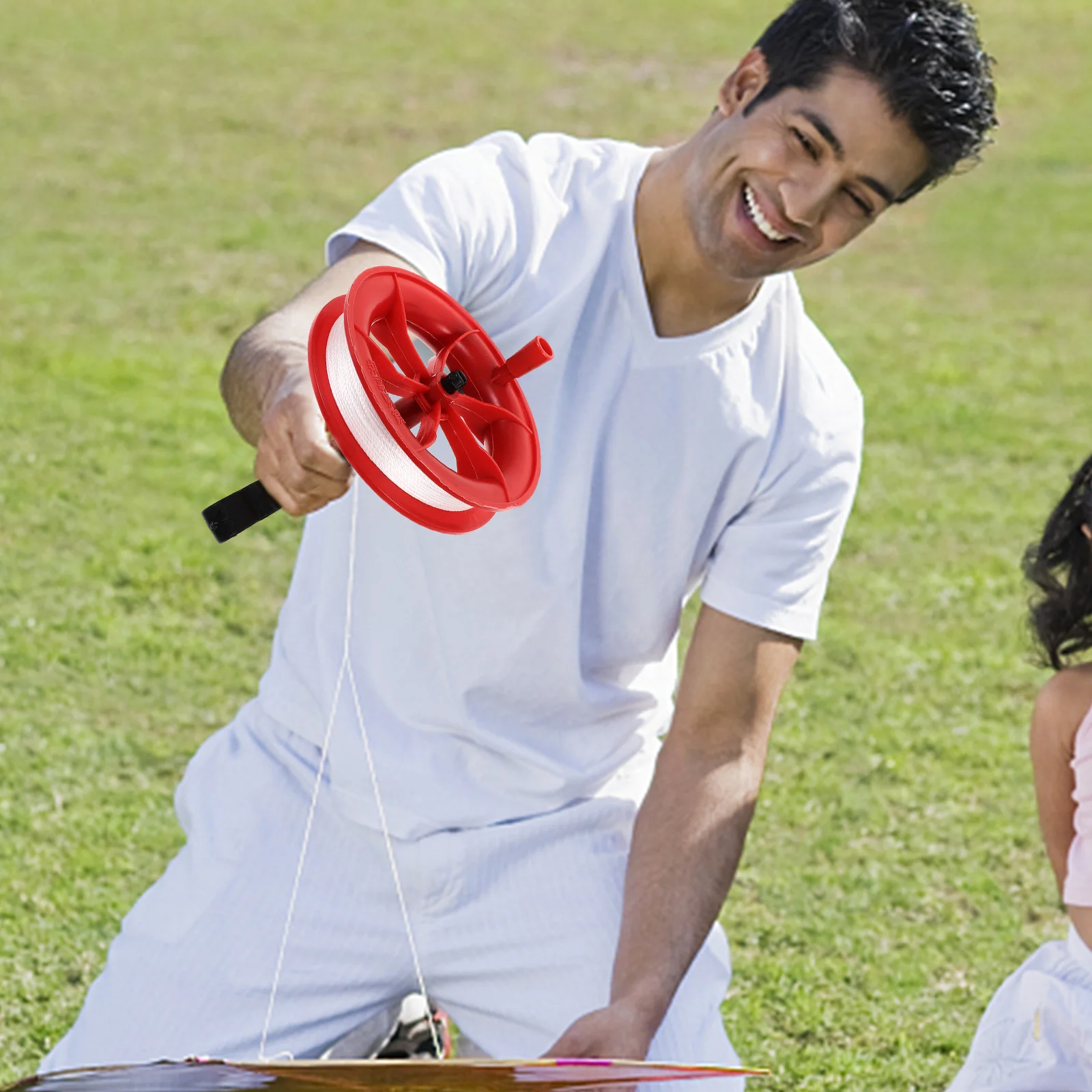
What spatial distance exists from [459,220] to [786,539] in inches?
27.0

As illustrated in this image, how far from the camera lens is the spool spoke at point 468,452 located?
1.94 m

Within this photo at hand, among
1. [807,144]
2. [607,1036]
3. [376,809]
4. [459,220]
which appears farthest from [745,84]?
[607,1036]

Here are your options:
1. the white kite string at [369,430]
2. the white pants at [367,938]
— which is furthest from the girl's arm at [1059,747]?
the white kite string at [369,430]

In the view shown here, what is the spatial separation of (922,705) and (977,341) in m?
3.83

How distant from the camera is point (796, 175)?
2424 mm

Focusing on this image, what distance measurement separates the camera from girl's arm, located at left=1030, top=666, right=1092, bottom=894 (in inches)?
107

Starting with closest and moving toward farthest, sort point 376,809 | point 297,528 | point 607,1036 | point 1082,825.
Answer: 1. point 607,1036
2. point 376,809
3. point 1082,825
4. point 297,528

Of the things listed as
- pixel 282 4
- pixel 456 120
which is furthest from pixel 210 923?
pixel 282 4

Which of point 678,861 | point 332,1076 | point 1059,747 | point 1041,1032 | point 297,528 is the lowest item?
point 1041,1032

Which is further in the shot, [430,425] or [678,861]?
[678,861]

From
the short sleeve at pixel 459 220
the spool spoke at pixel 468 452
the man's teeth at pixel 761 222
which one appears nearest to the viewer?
the spool spoke at pixel 468 452

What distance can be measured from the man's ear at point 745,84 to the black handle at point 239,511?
103 cm

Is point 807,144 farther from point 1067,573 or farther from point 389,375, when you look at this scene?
point 1067,573

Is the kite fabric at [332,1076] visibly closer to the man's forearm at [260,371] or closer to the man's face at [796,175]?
the man's forearm at [260,371]
